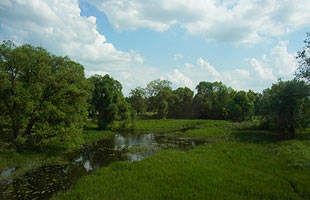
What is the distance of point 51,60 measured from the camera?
24547 mm

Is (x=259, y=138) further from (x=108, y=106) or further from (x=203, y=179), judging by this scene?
(x=108, y=106)

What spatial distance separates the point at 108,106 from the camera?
42.9 metres

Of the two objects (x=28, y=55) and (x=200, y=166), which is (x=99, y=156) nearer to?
(x=200, y=166)

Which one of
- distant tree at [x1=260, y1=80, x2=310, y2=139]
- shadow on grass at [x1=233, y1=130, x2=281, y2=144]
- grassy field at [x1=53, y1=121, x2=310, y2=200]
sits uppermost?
distant tree at [x1=260, y1=80, x2=310, y2=139]

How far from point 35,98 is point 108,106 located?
74.1 feet

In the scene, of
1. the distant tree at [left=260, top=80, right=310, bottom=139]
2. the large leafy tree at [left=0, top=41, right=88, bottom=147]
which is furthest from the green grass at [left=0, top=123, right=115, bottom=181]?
the distant tree at [left=260, top=80, right=310, bottom=139]

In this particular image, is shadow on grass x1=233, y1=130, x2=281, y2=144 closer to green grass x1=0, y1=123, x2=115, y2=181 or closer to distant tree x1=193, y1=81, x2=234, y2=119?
green grass x1=0, y1=123, x2=115, y2=181

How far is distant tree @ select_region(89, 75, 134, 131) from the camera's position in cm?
4284

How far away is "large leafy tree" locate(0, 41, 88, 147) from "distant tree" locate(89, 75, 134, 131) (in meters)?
18.0

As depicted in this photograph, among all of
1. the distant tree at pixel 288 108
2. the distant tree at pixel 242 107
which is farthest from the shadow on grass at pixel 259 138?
the distant tree at pixel 242 107

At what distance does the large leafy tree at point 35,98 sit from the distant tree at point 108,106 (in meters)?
18.0

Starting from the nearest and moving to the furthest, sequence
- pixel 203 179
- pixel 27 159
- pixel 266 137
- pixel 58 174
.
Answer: pixel 203 179 → pixel 58 174 → pixel 27 159 → pixel 266 137

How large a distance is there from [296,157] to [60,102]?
25.9m

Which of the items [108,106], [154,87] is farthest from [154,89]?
[108,106]
